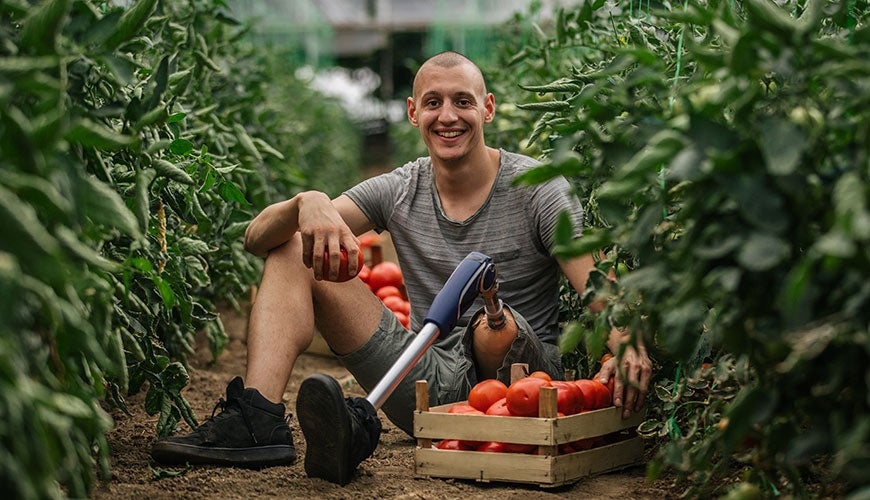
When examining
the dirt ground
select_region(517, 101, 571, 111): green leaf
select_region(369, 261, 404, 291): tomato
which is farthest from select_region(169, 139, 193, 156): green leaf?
select_region(369, 261, 404, 291): tomato

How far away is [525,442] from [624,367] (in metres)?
0.35

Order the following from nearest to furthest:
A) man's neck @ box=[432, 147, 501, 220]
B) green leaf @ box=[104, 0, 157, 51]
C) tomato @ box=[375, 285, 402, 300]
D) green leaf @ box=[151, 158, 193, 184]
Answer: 1. green leaf @ box=[104, 0, 157, 51]
2. green leaf @ box=[151, 158, 193, 184]
3. man's neck @ box=[432, 147, 501, 220]
4. tomato @ box=[375, 285, 402, 300]

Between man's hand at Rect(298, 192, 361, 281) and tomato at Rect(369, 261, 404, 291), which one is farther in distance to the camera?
tomato at Rect(369, 261, 404, 291)

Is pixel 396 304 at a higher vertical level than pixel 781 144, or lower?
lower

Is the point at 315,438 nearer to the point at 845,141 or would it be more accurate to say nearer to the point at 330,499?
the point at 330,499

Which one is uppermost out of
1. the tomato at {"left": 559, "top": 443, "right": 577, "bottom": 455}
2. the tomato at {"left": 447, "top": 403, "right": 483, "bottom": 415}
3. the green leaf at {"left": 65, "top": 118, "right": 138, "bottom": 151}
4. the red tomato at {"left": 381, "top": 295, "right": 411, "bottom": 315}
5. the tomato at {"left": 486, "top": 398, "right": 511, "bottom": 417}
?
the green leaf at {"left": 65, "top": 118, "right": 138, "bottom": 151}

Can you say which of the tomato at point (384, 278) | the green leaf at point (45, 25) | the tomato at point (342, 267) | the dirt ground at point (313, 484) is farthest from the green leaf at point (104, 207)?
the tomato at point (384, 278)

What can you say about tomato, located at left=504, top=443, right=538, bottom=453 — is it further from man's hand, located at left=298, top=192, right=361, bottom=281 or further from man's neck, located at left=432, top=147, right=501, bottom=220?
man's neck, located at left=432, top=147, right=501, bottom=220

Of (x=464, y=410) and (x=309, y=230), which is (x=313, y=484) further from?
(x=309, y=230)

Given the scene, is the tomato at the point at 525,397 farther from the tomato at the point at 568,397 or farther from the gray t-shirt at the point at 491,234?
the gray t-shirt at the point at 491,234

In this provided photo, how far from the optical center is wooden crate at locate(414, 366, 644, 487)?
8.82 feet

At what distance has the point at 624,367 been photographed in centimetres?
281

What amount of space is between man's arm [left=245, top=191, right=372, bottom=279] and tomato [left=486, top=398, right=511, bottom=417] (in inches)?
22.2

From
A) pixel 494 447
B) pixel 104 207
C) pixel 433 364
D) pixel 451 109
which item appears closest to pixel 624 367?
pixel 494 447
